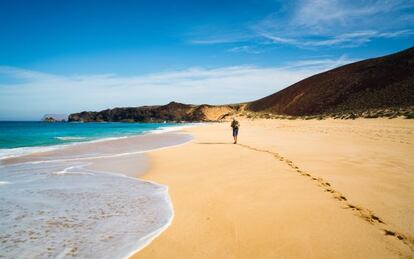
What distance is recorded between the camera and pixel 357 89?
52156 millimetres

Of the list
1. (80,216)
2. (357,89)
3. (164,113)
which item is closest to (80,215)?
(80,216)

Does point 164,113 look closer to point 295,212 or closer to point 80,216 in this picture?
point 80,216

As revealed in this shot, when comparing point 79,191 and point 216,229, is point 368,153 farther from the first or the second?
point 79,191

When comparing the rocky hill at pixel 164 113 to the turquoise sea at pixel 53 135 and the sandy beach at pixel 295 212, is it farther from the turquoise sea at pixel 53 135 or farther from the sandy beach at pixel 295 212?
the sandy beach at pixel 295 212

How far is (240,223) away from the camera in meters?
4.05

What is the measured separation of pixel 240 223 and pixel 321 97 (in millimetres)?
63007

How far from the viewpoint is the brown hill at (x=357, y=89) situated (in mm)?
38906

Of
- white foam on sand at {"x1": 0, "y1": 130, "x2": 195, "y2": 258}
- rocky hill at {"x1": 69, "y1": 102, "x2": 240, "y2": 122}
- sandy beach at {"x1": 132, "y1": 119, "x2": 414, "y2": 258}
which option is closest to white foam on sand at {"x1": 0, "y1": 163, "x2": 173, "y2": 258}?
white foam on sand at {"x1": 0, "y1": 130, "x2": 195, "y2": 258}

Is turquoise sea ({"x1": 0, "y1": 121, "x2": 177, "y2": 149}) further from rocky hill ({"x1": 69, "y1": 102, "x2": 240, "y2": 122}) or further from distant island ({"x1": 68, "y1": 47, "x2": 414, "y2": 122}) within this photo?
rocky hill ({"x1": 69, "y1": 102, "x2": 240, "y2": 122})

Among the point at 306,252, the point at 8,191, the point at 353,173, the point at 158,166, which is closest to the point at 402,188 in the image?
the point at 353,173

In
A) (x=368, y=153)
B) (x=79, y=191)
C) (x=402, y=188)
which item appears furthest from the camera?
(x=368, y=153)

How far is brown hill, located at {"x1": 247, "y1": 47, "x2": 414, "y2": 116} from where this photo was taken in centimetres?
3891

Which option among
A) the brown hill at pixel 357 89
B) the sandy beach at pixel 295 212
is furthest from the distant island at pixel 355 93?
the sandy beach at pixel 295 212

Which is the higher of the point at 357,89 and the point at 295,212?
the point at 357,89
